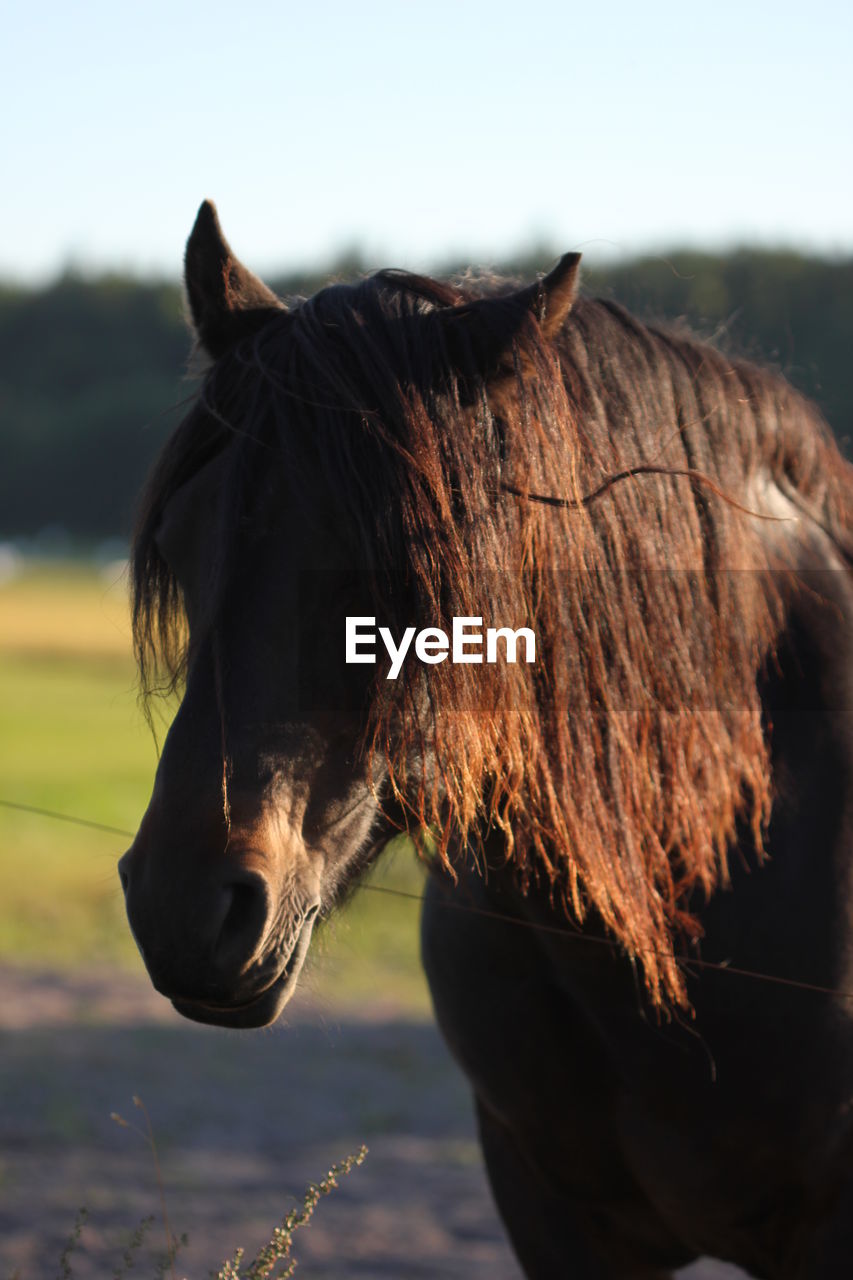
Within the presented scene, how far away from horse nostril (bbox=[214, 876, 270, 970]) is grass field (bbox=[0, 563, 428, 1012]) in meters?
0.39

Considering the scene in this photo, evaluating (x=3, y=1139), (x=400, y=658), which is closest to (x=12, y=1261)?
(x=3, y=1139)

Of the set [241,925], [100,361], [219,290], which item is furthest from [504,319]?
[100,361]

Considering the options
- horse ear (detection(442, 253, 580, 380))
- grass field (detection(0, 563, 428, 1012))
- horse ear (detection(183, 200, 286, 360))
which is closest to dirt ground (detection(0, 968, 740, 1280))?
grass field (detection(0, 563, 428, 1012))

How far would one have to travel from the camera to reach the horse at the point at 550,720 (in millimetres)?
1506

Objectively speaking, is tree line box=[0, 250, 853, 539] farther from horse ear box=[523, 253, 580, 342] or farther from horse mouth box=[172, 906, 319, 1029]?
horse mouth box=[172, 906, 319, 1029]

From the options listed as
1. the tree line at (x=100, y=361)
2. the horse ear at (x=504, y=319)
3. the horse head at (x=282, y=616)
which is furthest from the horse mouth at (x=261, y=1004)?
the tree line at (x=100, y=361)

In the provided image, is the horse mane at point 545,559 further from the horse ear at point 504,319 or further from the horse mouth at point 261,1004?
the horse mouth at point 261,1004

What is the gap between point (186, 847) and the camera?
142 centimetres

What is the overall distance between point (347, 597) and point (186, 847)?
13.8 inches

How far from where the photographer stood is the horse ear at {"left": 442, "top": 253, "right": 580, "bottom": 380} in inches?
63.9

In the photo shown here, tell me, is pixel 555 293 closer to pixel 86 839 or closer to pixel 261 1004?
pixel 261 1004

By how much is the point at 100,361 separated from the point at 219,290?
52.2 meters

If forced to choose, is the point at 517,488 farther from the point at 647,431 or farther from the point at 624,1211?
the point at 624,1211

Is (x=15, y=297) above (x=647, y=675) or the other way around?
the other way around
